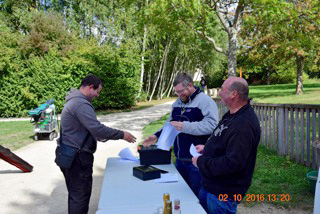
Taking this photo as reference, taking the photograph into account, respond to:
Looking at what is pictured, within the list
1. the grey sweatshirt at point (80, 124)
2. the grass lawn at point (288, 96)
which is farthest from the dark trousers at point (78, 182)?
the grass lawn at point (288, 96)

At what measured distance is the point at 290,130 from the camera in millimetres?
6508

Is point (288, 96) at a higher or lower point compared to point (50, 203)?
higher

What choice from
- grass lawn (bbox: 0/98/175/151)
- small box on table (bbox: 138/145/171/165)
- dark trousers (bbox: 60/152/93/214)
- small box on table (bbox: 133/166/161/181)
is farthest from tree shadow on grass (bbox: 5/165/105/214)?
grass lawn (bbox: 0/98/175/151)

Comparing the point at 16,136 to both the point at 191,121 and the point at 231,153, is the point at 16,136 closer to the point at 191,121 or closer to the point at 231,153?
the point at 191,121

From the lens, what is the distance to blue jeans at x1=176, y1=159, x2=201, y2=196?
3.45 metres

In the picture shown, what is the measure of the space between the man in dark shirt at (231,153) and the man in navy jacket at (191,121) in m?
0.75

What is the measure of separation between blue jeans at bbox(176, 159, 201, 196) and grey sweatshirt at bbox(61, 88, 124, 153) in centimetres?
100

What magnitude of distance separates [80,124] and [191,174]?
1458mm

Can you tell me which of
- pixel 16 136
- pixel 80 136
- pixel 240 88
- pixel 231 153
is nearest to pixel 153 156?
pixel 80 136

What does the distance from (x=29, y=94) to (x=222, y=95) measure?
56.3 feet

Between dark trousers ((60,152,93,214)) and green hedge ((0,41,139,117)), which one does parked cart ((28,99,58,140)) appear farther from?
green hedge ((0,41,139,117))

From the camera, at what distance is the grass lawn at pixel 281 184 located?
4.46 metres

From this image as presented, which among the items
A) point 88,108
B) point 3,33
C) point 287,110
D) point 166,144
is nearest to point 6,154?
point 88,108

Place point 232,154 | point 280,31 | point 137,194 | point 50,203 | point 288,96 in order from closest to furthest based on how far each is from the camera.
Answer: point 232,154 < point 137,194 < point 50,203 < point 280,31 < point 288,96
